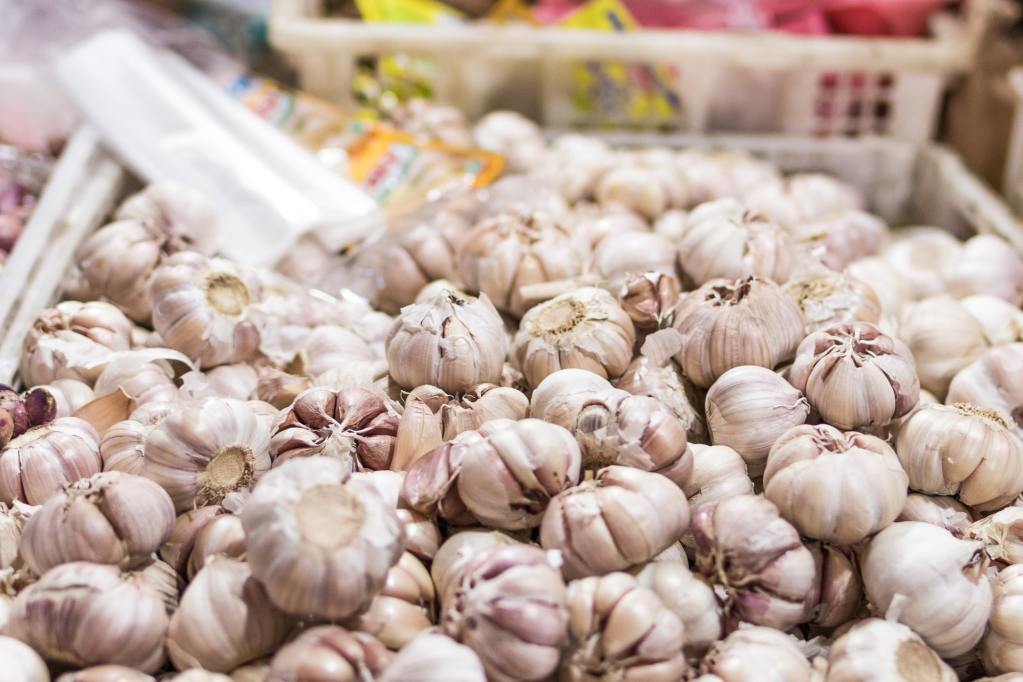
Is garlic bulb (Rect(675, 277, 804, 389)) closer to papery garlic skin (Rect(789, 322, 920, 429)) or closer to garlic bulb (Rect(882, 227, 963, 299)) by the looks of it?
papery garlic skin (Rect(789, 322, 920, 429))

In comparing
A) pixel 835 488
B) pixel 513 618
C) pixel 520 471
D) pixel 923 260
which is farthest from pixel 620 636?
pixel 923 260

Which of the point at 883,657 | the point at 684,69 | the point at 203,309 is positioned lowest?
the point at 883,657

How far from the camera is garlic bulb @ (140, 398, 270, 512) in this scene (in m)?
1.16

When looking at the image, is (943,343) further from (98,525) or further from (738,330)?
(98,525)

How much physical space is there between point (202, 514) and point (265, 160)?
3.61 ft

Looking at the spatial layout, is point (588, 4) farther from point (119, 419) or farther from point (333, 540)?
point (333, 540)

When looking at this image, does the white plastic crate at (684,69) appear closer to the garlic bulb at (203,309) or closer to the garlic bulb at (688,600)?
the garlic bulb at (203,309)

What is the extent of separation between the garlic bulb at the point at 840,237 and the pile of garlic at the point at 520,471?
6 centimetres

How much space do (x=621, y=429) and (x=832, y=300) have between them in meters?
0.47

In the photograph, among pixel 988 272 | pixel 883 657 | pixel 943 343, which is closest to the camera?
pixel 883 657

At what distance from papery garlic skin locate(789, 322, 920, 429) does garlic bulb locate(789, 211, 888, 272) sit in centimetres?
42

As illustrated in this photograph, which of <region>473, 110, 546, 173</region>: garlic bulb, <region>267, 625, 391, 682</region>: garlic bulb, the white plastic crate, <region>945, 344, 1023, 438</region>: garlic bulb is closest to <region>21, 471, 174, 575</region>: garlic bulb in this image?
<region>267, 625, 391, 682</region>: garlic bulb

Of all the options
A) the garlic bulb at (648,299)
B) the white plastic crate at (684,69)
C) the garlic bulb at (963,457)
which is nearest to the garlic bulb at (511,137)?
the white plastic crate at (684,69)

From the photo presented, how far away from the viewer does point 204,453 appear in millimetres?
1172
